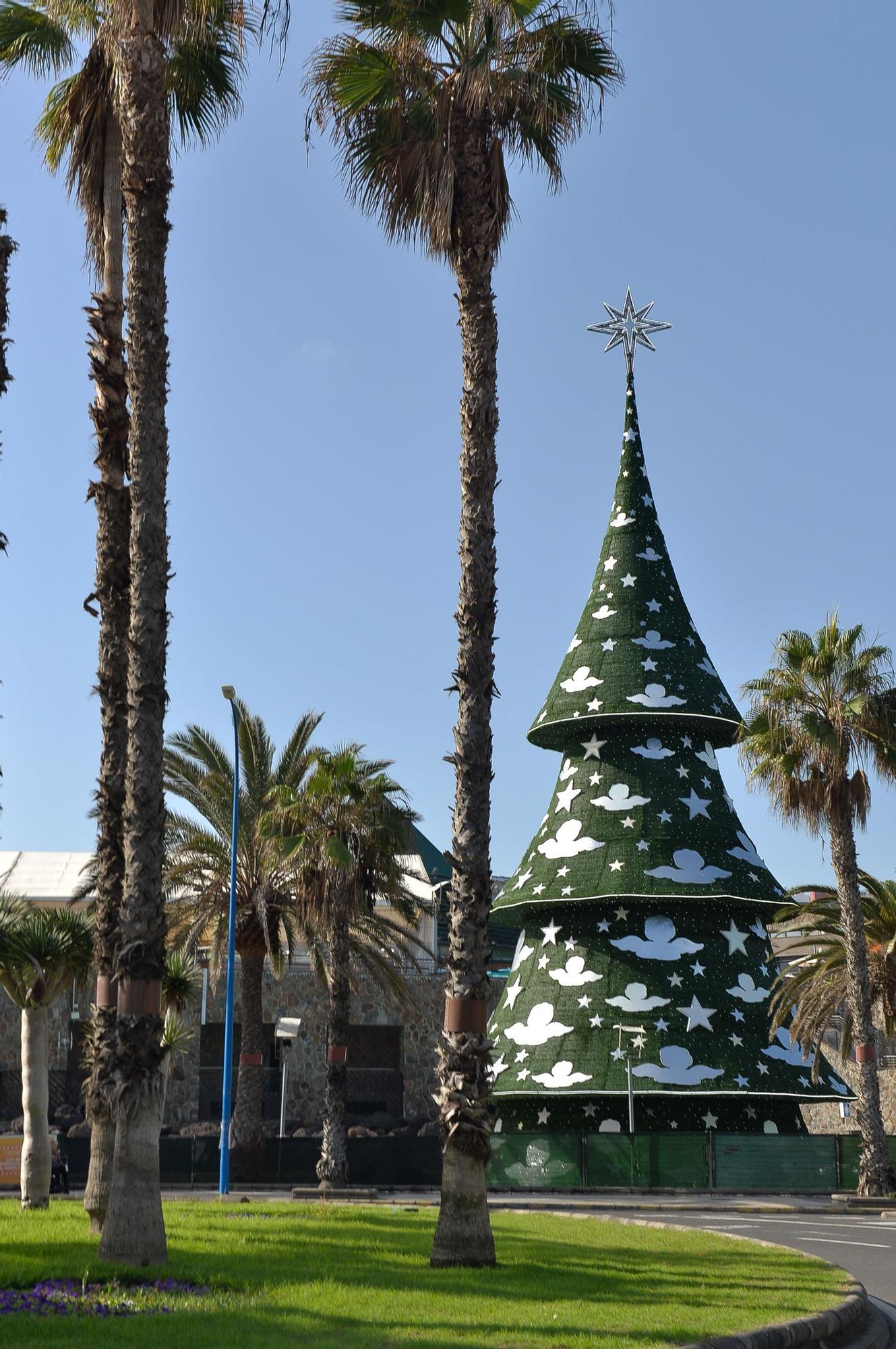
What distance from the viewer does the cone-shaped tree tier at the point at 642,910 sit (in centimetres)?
3453

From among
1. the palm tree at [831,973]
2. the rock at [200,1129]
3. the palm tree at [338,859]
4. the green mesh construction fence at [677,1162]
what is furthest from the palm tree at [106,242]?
the rock at [200,1129]

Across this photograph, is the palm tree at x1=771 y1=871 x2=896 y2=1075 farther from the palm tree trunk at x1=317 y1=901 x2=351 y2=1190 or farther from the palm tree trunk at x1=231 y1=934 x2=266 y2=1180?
the palm tree trunk at x1=231 y1=934 x2=266 y2=1180

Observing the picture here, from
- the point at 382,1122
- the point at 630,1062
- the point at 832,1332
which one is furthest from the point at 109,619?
the point at 382,1122

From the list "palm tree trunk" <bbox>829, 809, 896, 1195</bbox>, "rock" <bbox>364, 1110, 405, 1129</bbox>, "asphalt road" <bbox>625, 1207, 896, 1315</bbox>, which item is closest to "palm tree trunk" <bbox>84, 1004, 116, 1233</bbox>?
"asphalt road" <bbox>625, 1207, 896, 1315</bbox>

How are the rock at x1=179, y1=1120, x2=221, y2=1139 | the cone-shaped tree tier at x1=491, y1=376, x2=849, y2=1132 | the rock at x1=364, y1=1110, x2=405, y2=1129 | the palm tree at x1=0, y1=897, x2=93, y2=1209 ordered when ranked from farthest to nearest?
1. the rock at x1=364, y1=1110, x2=405, y2=1129
2. the rock at x1=179, y1=1120, x2=221, y2=1139
3. the cone-shaped tree tier at x1=491, y1=376, x2=849, y2=1132
4. the palm tree at x1=0, y1=897, x2=93, y2=1209

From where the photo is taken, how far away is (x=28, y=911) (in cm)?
2450

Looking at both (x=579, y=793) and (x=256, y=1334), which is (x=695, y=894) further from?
(x=256, y=1334)

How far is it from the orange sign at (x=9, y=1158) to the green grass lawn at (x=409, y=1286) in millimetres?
9498

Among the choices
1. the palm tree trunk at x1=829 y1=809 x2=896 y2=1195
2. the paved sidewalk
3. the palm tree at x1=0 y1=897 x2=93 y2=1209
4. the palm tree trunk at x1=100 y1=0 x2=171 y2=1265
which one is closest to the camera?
the palm tree trunk at x1=100 y1=0 x2=171 y2=1265

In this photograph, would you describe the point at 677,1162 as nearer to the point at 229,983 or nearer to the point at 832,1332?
the point at 229,983

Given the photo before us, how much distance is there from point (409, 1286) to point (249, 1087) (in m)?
23.9

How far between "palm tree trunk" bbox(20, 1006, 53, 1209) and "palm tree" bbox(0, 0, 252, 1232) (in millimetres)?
2873

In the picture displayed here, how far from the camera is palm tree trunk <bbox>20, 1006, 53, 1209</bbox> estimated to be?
72.7ft

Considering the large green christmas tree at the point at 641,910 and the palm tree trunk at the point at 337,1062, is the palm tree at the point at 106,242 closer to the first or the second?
the palm tree trunk at the point at 337,1062
